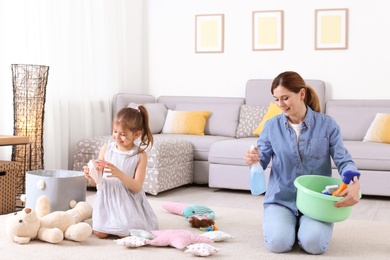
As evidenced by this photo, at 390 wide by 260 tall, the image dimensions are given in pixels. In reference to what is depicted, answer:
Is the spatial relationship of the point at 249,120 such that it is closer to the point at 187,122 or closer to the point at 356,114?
the point at 187,122

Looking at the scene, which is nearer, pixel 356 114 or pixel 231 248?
pixel 231 248

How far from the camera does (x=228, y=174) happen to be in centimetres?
474

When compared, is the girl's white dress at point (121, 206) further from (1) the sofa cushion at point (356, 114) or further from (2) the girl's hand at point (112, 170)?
(1) the sofa cushion at point (356, 114)

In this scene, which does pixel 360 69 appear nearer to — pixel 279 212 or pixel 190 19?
pixel 190 19

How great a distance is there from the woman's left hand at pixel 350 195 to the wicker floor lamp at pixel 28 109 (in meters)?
2.42

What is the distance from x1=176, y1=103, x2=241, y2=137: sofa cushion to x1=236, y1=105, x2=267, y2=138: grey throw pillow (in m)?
0.07

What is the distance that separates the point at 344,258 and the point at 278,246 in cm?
30

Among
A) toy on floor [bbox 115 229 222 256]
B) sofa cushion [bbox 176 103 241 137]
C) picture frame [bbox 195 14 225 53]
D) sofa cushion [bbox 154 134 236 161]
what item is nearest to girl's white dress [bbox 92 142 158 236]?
toy on floor [bbox 115 229 222 256]

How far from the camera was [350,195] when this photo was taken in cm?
252

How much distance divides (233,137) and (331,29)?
1346 millimetres

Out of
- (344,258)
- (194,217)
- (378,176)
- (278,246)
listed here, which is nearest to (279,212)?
(278,246)

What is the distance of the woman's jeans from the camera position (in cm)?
267

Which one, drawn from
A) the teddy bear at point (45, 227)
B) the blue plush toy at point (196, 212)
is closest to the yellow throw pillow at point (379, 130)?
the blue plush toy at point (196, 212)

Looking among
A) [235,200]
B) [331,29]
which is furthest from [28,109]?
[331,29]
